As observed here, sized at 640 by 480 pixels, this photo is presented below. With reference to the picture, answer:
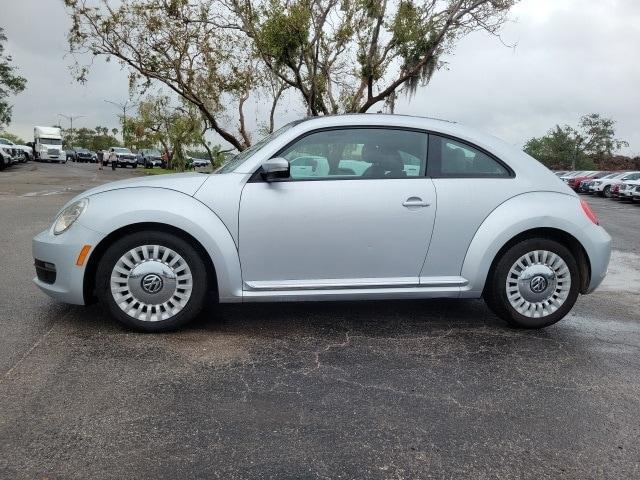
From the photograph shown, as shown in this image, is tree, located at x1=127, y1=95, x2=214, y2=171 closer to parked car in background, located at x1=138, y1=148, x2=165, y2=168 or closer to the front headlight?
parked car in background, located at x1=138, y1=148, x2=165, y2=168

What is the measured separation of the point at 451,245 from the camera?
4.04 metres

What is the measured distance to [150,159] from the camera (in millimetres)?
56750

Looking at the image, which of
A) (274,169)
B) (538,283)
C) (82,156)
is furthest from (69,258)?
(82,156)

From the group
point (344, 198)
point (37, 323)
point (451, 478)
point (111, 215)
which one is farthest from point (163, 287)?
point (451, 478)

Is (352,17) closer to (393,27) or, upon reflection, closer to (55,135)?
(393,27)

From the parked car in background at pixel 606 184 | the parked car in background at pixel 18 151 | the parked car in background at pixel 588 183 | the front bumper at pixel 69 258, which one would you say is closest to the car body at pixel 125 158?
the parked car in background at pixel 18 151

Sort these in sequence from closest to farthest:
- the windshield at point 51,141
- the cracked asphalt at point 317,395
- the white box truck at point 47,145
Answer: the cracked asphalt at point 317,395 < the white box truck at point 47,145 < the windshield at point 51,141

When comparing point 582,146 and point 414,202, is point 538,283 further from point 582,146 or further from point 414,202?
point 582,146

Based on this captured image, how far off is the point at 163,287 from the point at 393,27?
55.9 ft

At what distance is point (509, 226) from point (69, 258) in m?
3.08

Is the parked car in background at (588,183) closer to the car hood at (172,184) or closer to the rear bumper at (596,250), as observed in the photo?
the rear bumper at (596,250)

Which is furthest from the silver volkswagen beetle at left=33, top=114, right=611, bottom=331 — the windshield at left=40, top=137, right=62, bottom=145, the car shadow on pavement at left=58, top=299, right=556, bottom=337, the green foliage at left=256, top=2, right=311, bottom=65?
the windshield at left=40, top=137, right=62, bottom=145

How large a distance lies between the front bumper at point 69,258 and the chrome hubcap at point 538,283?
2.98 meters

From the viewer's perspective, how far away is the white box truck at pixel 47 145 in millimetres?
45969
